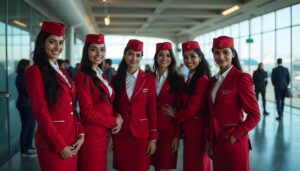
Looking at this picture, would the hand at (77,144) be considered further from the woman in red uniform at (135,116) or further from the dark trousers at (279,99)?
the dark trousers at (279,99)

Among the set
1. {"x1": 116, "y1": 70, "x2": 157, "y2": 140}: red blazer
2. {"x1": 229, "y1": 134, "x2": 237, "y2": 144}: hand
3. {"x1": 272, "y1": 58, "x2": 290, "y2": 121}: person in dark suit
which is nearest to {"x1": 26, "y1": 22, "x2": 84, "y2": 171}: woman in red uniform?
{"x1": 116, "y1": 70, "x2": 157, "y2": 140}: red blazer

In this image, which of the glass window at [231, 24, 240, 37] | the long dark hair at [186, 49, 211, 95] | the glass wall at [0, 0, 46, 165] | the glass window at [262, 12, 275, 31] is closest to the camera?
the long dark hair at [186, 49, 211, 95]

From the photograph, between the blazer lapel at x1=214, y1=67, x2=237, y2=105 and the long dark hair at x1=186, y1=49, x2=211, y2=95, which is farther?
the long dark hair at x1=186, y1=49, x2=211, y2=95

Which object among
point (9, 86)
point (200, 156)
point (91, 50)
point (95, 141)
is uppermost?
point (91, 50)

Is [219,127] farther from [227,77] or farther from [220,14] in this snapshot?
[220,14]

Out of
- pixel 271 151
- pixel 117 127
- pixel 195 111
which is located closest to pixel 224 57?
pixel 195 111

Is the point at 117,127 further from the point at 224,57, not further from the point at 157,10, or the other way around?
the point at 157,10

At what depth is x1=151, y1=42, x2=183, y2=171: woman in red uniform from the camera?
2.92m

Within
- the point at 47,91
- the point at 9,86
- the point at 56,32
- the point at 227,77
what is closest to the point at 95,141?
the point at 47,91

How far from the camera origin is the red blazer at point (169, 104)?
2920 mm

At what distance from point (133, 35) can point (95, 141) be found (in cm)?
2331

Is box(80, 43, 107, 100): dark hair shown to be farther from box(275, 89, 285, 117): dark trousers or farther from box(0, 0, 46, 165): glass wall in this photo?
box(275, 89, 285, 117): dark trousers

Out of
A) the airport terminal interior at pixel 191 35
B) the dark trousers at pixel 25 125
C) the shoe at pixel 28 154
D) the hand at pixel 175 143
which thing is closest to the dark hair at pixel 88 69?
the hand at pixel 175 143

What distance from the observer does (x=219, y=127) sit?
8.13ft
